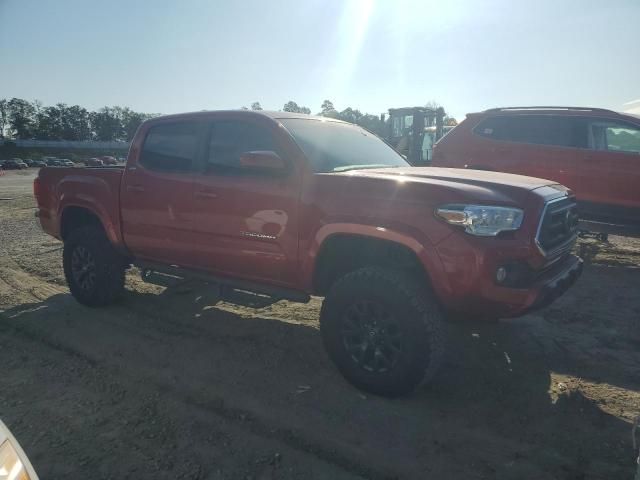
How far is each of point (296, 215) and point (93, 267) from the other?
2.74 meters

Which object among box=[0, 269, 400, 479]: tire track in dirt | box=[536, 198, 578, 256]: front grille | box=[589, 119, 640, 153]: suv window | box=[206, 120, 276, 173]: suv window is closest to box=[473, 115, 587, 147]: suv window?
box=[589, 119, 640, 153]: suv window

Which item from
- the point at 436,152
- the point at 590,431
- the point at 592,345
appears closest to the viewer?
the point at 590,431

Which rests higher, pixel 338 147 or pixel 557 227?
pixel 338 147

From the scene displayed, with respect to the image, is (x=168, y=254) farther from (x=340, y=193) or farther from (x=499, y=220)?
(x=499, y=220)

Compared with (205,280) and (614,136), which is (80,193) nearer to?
(205,280)

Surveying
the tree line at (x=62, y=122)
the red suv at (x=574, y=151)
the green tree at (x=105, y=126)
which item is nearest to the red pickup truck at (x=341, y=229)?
the red suv at (x=574, y=151)

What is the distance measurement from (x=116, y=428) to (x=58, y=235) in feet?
10.9

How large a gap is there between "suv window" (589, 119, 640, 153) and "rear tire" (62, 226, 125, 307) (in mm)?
6561

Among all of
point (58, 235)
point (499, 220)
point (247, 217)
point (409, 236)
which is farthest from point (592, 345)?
point (58, 235)

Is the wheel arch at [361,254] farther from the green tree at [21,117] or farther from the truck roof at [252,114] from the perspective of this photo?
the green tree at [21,117]

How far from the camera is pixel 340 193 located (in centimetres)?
334

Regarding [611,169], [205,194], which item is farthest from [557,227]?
[611,169]

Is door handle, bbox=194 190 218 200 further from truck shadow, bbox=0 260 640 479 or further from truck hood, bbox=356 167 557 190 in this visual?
truck shadow, bbox=0 260 640 479

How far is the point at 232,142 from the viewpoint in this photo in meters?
4.07
